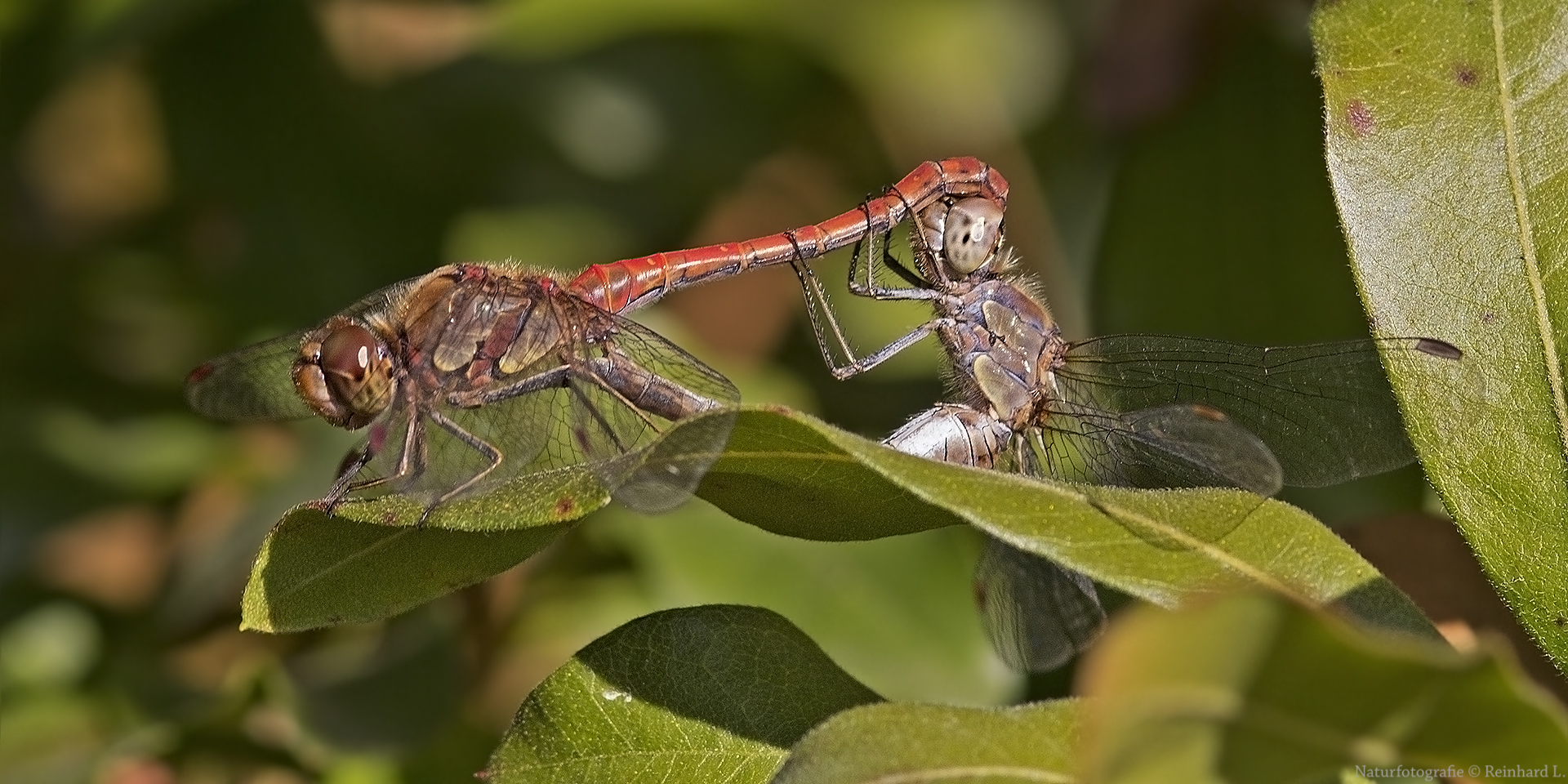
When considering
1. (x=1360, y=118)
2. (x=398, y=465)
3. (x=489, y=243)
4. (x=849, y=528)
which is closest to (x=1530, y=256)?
(x=1360, y=118)

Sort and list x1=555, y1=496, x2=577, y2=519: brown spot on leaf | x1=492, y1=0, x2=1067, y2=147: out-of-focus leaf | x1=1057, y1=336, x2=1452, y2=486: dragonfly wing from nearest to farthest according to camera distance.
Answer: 1. x1=555, y1=496, x2=577, y2=519: brown spot on leaf
2. x1=1057, y1=336, x2=1452, y2=486: dragonfly wing
3. x1=492, y1=0, x2=1067, y2=147: out-of-focus leaf

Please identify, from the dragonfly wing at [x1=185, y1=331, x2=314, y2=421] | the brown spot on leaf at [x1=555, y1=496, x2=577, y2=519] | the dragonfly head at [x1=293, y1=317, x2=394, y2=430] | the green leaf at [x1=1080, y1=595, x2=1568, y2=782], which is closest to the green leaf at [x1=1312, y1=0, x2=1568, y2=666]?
the green leaf at [x1=1080, y1=595, x2=1568, y2=782]

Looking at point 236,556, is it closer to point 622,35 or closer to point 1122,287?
point 622,35

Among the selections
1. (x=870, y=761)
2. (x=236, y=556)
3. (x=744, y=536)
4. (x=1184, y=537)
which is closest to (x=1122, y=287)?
(x=744, y=536)

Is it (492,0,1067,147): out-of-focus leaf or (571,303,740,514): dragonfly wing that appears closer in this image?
(571,303,740,514): dragonfly wing

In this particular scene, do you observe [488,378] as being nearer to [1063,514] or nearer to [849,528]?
[849,528]

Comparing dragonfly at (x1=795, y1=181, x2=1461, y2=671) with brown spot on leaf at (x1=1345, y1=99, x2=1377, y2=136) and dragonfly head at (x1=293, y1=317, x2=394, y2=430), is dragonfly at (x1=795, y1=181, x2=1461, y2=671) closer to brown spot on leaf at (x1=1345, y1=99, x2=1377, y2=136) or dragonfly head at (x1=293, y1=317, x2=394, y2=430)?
brown spot on leaf at (x1=1345, y1=99, x2=1377, y2=136)
